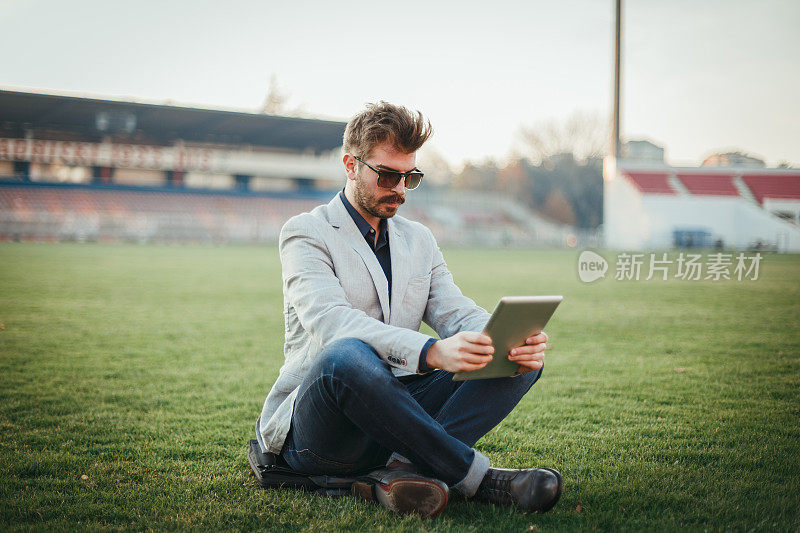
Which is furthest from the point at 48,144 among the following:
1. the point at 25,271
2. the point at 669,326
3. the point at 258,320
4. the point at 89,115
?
the point at 669,326

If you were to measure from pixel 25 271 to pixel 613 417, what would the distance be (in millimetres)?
14222

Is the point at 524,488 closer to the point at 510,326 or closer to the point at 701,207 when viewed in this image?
the point at 510,326

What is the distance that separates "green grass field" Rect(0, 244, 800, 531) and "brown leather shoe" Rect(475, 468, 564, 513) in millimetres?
49

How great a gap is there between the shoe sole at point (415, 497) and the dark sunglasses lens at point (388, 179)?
1150 millimetres

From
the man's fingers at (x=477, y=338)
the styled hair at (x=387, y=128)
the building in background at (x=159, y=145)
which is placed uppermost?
the building in background at (x=159, y=145)

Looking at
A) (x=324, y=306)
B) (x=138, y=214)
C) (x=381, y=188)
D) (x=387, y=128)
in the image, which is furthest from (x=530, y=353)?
(x=138, y=214)

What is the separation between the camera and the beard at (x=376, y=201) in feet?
8.54

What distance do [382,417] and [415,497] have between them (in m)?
0.38

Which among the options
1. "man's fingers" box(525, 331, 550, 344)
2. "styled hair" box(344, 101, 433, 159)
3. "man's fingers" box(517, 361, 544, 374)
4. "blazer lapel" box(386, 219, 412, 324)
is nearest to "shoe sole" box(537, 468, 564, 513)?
"man's fingers" box(517, 361, 544, 374)

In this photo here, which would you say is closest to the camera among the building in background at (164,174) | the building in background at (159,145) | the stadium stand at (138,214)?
the stadium stand at (138,214)

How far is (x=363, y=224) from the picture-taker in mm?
2664

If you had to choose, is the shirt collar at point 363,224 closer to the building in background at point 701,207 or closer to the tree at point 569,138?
the building in background at point 701,207

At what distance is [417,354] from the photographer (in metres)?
2.19

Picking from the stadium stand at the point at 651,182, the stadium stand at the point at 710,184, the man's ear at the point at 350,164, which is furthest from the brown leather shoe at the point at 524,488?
the stadium stand at the point at 651,182
